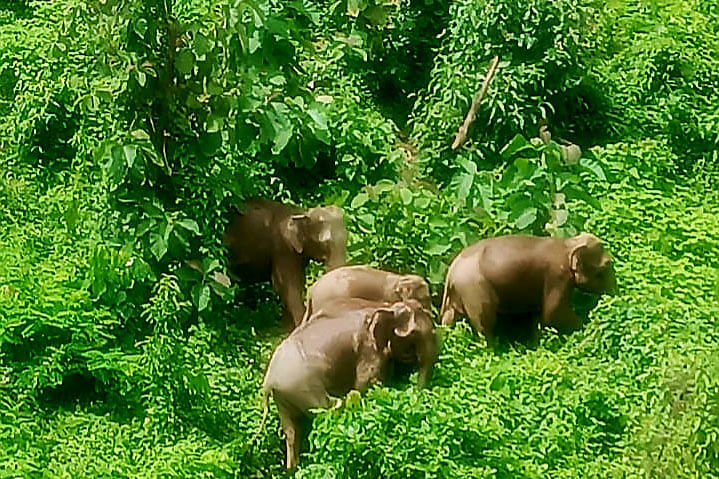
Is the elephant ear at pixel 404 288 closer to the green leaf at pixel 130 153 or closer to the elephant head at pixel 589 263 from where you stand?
the elephant head at pixel 589 263

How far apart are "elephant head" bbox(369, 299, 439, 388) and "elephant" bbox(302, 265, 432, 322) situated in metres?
0.16

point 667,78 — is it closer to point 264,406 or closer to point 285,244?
point 285,244

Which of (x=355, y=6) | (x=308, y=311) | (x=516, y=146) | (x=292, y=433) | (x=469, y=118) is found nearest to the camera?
(x=292, y=433)

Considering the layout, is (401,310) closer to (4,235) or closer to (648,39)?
(4,235)

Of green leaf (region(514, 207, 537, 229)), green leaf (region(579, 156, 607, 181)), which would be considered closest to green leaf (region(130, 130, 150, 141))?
green leaf (region(514, 207, 537, 229))

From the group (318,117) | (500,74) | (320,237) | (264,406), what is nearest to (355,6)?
(500,74)

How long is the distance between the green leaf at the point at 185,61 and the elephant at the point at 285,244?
1.56ft

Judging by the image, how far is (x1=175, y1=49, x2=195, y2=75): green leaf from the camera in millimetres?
3783

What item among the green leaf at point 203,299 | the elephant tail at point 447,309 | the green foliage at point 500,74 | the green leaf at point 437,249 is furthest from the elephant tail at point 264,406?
the green foliage at point 500,74

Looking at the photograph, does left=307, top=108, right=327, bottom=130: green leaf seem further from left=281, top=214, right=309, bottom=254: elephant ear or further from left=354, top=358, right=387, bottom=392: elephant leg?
left=354, top=358, right=387, bottom=392: elephant leg

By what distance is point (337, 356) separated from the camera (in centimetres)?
336

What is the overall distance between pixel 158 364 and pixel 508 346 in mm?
1049

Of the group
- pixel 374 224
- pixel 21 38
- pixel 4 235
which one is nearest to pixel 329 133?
pixel 374 224

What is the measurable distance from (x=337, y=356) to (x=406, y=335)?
0.19m
